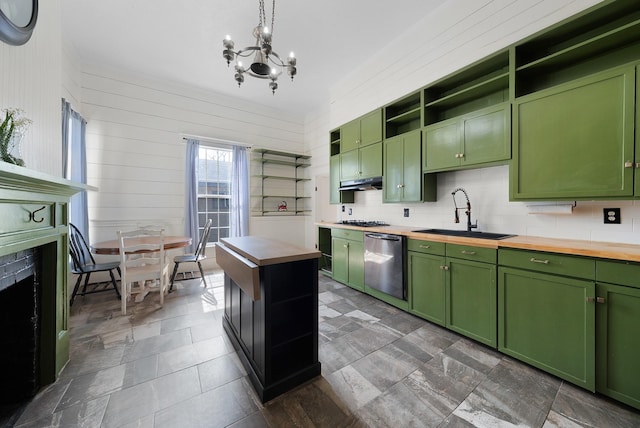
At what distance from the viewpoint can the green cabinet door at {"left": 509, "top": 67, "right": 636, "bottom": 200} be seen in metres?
1.58

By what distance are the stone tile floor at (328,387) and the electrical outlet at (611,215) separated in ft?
4.11

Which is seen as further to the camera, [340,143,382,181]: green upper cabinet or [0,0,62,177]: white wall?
[340,143,382,181]: green upper cabinet

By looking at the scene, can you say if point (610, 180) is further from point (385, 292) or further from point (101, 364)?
point (101, 364)

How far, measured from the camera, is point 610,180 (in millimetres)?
1628

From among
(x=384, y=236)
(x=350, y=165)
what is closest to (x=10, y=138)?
(x=384, y=236)

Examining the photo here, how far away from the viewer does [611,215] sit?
6.05 feet

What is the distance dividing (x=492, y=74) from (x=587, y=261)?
2032 mm

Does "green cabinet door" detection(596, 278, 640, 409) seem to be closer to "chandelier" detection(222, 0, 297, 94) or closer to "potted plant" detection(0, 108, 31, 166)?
"chandelier" detection(222, 0, 297, 94)

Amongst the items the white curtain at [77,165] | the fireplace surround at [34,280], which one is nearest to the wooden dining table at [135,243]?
the white curtain at [77,165]

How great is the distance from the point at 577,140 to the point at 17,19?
370cm

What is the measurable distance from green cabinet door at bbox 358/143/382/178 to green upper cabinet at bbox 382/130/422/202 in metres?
0.11

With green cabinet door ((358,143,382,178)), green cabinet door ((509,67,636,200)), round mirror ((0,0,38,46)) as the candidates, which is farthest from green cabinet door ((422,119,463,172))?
round mirror ((0,0,38,46))

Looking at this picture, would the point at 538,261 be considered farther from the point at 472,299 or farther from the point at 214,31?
the point at 214,31

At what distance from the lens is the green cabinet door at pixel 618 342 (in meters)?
1.43
